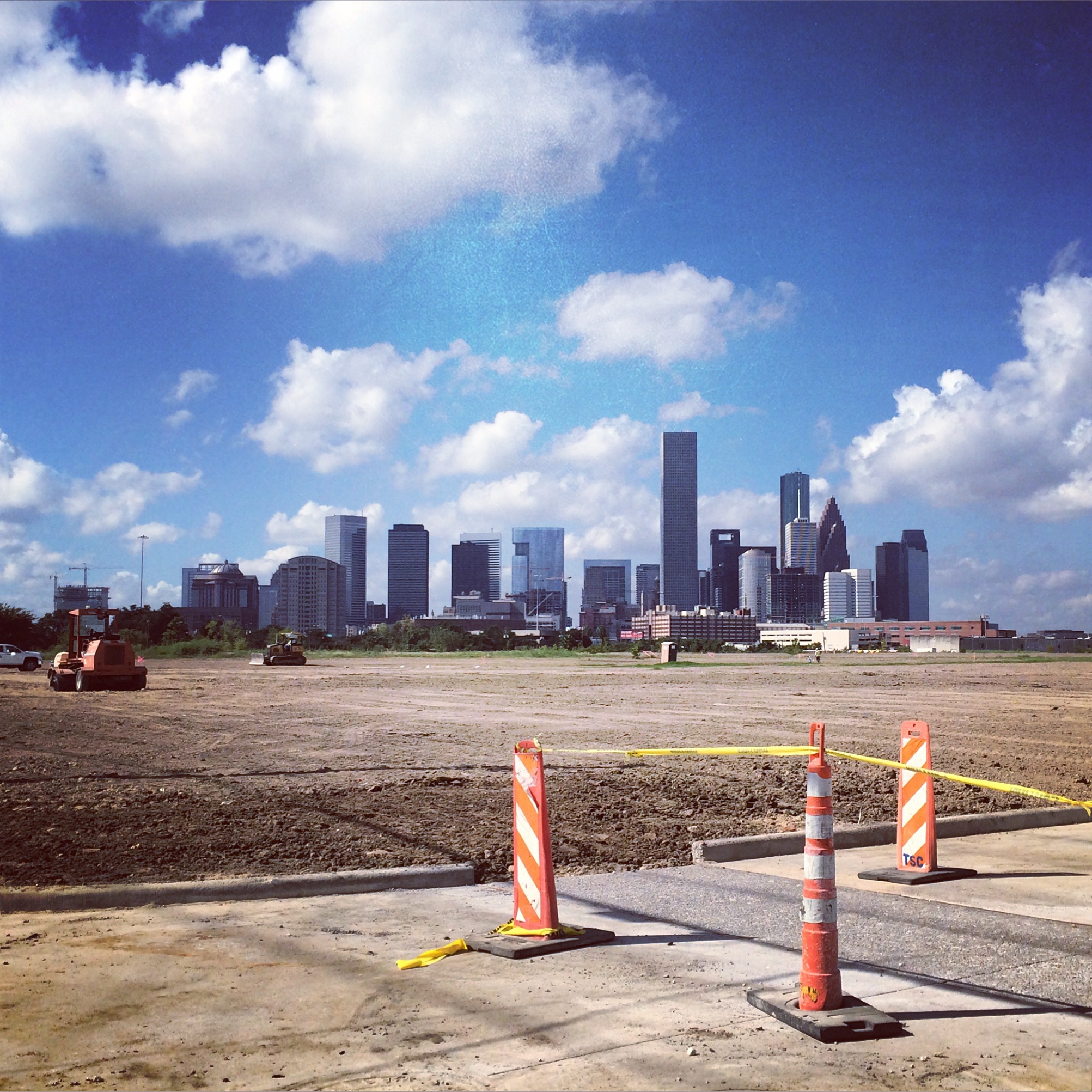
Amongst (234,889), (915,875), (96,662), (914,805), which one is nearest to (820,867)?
(915,875)

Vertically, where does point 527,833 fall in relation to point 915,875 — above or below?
above

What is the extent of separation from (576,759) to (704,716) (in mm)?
10201

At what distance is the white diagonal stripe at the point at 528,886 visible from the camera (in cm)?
697

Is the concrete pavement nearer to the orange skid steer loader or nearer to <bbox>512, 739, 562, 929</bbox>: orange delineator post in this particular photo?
<bbox>512, 739, 562, 929</bbox>: orange delineator post

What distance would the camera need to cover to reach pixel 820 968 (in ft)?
17.8

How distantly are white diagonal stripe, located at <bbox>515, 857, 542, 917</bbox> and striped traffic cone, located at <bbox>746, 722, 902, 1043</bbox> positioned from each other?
1.65m

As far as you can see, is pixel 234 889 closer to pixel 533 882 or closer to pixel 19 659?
pixel 533 882

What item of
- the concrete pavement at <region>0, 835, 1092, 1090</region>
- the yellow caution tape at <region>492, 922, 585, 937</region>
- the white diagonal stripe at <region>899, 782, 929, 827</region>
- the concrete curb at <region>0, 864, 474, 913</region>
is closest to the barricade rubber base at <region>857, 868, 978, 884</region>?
the white diagonal stripe at <region>899, 782, 929, 827</region>

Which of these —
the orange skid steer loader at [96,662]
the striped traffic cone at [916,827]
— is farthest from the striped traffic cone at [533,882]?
the orange skid steer loader at [96,662]

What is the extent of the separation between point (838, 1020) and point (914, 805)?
4.23 meters

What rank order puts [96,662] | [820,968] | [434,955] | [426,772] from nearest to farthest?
[820,968]
[434,955]
[426,772]
[96,662]

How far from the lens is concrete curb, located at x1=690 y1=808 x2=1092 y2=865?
31.7ft

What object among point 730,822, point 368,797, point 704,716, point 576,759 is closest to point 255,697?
point 704,716

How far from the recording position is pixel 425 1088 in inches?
179
